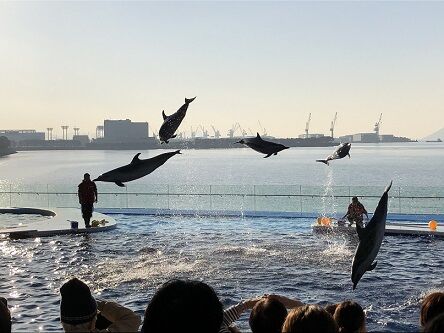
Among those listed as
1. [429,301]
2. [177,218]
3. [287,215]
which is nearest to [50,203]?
[177,218]

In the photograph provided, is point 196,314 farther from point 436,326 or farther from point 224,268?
point 224,268

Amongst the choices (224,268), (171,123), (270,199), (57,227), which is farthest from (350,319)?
(270,199)

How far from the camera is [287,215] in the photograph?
28484 millimetres

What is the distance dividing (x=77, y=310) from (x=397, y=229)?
1980cm

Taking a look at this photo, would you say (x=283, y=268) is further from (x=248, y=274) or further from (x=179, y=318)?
(x=179, y=318)

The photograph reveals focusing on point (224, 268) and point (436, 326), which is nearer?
point (436, 326)

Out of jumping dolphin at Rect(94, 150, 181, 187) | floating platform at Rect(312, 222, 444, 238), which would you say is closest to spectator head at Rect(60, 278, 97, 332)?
jumping dolphin at Rect(94, 150, 181, 187)

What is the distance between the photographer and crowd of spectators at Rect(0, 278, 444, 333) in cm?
291

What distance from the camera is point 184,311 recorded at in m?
2.91

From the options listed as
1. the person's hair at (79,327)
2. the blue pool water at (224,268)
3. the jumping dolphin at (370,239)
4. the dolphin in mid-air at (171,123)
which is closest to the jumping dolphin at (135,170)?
the dolphin in mid-air at (171,123)

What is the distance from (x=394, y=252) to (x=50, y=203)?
21942mm

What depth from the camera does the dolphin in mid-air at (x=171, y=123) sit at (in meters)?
7.54

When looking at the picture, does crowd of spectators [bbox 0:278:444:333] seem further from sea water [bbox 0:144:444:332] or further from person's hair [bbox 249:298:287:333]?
sea water [bbox 0:144:444:332]

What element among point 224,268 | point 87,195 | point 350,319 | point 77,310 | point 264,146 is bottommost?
point 224,268
